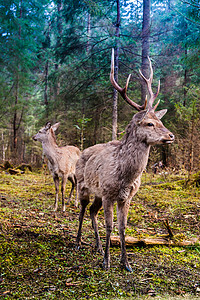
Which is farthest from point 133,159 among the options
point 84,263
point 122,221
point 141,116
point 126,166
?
point 84,263

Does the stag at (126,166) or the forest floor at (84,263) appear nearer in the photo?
the forest floor at (84,263)

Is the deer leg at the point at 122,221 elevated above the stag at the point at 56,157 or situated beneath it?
situated beneath

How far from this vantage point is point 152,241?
3922 millimetres

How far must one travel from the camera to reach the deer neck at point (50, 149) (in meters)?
7.05

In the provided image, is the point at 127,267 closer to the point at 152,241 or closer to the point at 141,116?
the point at 152,241

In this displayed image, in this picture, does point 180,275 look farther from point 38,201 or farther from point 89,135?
point 89,135

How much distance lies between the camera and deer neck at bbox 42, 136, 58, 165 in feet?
23.1

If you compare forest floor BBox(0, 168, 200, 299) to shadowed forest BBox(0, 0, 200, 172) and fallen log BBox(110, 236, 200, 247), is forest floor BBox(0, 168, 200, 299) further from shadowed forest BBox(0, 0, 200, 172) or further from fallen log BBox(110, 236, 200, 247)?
shadowed forest BBox(0, 0, 200, 172)

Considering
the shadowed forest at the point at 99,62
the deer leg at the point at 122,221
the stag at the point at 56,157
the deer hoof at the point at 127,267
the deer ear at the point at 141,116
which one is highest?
the shadowed forest at the point at 99,62

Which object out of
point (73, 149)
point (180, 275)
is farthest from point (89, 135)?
point (180, 275)

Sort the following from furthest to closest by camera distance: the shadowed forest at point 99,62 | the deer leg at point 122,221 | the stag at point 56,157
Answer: the shadowed forest at point 99,62 → the stag at point 56,157 → the deer leg at point 122,221

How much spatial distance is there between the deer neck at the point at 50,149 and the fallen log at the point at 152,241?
375cm

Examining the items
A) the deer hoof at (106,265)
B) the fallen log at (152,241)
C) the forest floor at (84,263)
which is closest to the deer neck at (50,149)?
the forest floor at (84,263)

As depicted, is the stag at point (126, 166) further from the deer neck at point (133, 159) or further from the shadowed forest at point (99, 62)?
the shadowed forest at point (99, 62)
